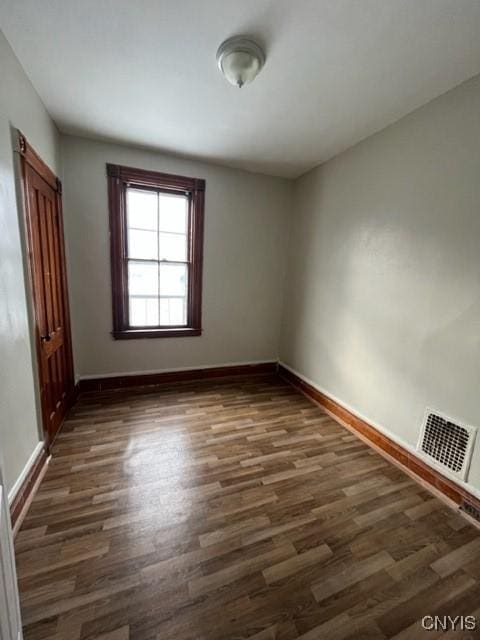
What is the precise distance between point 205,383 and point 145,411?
0.87 meters

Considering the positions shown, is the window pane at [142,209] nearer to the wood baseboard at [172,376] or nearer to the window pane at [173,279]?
the window pane at [173,279]

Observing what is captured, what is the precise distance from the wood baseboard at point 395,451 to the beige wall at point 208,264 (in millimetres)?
1102

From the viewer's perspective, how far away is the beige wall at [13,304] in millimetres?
1382

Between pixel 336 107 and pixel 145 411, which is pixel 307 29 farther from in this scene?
pixel 145 411

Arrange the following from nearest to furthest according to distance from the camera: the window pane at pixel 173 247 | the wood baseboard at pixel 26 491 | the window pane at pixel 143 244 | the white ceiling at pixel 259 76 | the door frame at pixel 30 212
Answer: the white ceiling at pixel 259 76 → the wood baseboard at pixel 26 491 → the door frame at pixel 30 212 → the window pane at pixel 143 244 → the window pane at pixel 173 247

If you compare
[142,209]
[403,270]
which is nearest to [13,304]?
[142,209]

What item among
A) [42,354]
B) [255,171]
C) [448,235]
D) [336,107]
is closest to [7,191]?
[42,354]

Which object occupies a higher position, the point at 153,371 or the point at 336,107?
the point at 336,107

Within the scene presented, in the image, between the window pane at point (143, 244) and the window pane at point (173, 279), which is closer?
the window pane at point (143, 244)

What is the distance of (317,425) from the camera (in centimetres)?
247

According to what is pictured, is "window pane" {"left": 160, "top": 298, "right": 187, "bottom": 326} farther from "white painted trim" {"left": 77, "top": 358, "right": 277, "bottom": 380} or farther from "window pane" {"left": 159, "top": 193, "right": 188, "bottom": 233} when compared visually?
"window pane" {"left": 159, "top": 193, "right": 188, "bottom": 233}

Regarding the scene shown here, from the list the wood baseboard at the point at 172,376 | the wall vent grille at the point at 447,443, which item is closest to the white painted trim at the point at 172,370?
the wood baseboard at the point at 172,376

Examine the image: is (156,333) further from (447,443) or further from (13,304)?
(447,443)

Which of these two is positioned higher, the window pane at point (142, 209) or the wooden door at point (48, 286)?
the window pane at point (142, 209)
